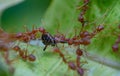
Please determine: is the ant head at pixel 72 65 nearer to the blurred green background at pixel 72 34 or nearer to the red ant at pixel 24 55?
the blurred green background at pixel 72 34

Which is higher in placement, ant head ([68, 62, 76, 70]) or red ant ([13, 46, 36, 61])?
red ant ([13, 46, 36, 61])

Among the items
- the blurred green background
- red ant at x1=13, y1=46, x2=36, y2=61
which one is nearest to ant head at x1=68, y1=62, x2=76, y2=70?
the blurred green background

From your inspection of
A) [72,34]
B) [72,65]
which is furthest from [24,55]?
[72,34]

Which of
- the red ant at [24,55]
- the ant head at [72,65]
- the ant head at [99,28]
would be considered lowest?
the ant head at [72,65]

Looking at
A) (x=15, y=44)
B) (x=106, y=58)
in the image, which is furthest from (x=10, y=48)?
(x=106, y=58)

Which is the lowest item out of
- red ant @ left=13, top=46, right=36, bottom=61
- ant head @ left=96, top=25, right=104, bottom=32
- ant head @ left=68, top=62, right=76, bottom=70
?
ant head @ left=68, top=62, right=76, bottom=70

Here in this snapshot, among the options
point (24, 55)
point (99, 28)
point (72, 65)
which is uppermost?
point (99, 28)

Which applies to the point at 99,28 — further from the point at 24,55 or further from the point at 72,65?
the point at 24,55

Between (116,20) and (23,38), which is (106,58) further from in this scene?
(23,38)

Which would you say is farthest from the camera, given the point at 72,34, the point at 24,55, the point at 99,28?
the point at 72,34

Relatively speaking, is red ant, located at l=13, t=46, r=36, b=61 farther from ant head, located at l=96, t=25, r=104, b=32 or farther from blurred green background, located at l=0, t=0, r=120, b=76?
ant head, located at l=96, t=25, r=104, b=32

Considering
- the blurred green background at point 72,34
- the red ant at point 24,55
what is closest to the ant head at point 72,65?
the blurred green background at point 72,34
